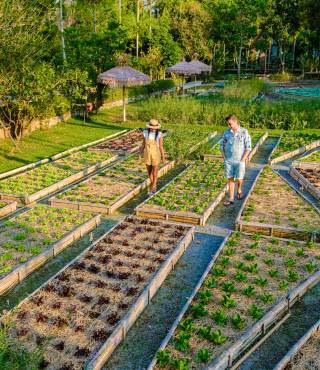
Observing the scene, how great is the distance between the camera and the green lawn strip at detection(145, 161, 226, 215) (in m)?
8.27

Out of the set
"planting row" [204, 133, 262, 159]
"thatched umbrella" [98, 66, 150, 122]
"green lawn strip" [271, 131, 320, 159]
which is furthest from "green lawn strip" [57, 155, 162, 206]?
"thatched umbrella" [98, 66, 150, 122]

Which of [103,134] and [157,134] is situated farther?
[103,134]

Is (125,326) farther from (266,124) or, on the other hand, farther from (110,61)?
(110,61)

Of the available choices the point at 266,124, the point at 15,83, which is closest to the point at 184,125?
the point at 266,124

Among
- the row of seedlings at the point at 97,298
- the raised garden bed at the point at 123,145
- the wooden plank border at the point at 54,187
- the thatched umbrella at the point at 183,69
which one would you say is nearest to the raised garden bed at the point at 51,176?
the wooden plank border at the point at 54,187

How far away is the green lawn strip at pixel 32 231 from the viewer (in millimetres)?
6242

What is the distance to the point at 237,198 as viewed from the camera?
9.10 m

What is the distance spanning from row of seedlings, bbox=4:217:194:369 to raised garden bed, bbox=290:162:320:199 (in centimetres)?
365

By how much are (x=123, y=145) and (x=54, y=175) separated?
358cm

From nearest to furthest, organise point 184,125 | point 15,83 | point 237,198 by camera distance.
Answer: point 237,198
point 15,83
point 184,125

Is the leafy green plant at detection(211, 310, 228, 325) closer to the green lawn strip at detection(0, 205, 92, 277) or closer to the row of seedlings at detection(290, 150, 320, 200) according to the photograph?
the green lawn strip at detection(0, 205, 92, 277)

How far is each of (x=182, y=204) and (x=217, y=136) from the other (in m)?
7.46

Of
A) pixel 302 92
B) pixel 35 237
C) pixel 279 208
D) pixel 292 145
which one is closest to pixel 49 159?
pixel 35 237

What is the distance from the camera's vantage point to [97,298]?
5.25 metres
